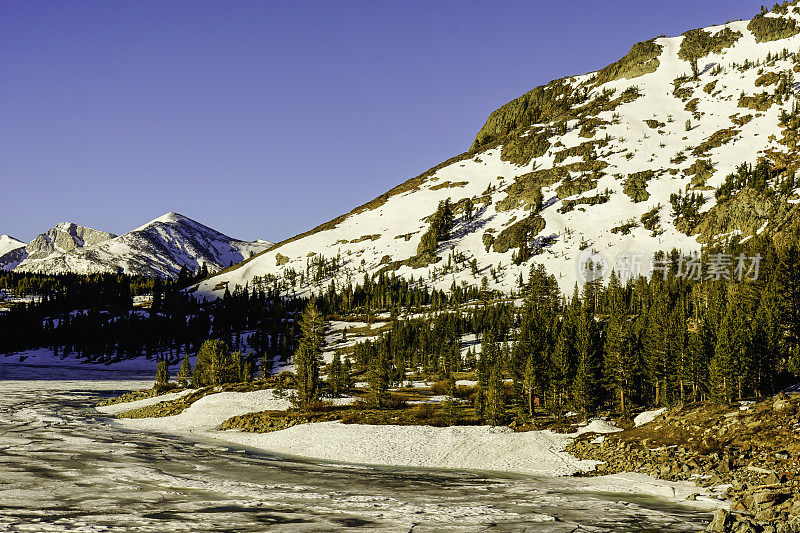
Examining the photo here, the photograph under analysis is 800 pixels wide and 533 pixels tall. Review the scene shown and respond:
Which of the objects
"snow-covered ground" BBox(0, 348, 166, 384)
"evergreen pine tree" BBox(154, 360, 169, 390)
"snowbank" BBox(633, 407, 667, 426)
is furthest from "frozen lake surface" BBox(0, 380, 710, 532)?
"snow-covered ground" BBox(0, 348, 166, 384)

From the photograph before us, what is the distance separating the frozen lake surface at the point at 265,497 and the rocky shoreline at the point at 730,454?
9.19 feet

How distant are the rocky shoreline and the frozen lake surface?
2.80 m

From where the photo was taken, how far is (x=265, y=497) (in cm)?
2855

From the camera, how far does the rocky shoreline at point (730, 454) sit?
2434 centimetres

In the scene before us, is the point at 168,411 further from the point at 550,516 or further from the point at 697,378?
the point at 697,378

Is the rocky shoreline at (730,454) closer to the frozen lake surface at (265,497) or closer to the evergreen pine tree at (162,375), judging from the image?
the frozen lake surface at (265,497)

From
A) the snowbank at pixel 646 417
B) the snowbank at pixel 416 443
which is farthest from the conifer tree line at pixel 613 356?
the snowbank at pixel 416 443

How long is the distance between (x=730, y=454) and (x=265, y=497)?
33575 mm

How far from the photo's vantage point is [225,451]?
49250mm

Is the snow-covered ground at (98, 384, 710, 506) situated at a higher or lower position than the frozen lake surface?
lower

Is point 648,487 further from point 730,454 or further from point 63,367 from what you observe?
point 63,367

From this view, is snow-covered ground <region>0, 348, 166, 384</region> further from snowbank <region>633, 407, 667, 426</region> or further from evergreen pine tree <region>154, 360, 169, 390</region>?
snowbank <region>633, 407, 667, 426</region>

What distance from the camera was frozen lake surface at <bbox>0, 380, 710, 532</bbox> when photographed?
22.8 meters

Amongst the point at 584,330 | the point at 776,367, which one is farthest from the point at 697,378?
the point at 584,330
